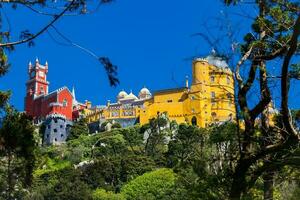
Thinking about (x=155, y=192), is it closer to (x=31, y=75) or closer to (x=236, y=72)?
(x=236, y=72)

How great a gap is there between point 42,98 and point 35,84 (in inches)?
134

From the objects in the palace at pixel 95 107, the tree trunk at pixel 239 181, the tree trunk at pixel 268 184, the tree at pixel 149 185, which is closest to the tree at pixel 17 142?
the tree trunk at pixel 239 181

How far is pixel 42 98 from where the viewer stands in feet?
242

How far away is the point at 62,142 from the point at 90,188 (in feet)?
87.8

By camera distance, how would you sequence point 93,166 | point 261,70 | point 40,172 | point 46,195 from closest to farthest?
point 261,70, point 46,195, point 93,166, point 40,172

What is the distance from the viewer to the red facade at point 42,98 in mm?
71188

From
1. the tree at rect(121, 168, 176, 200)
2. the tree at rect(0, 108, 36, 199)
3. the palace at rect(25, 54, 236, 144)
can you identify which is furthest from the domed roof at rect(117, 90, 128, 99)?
the tree at rect(0, 108, 36, 199)

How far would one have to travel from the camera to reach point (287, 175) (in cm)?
797

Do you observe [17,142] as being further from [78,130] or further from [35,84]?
[35,84]

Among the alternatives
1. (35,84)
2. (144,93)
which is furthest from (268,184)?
(144,93)

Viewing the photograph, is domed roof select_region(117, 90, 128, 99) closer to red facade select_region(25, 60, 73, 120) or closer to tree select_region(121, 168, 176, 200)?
red facade select_region(25, 60, 73, 120)

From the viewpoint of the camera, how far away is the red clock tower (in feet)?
248

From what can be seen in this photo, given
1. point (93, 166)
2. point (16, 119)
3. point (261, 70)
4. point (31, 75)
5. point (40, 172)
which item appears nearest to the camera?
point (261, 70)

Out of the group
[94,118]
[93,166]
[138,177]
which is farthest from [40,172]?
[94,118]
